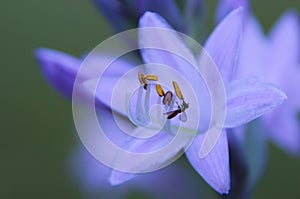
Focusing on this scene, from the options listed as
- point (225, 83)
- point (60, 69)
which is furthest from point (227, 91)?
point (60, 69)

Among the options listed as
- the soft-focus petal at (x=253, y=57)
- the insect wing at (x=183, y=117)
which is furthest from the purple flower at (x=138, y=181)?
the soft-focus petal at (x=253, y=57)

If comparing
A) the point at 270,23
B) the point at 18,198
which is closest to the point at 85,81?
the point at 18,198

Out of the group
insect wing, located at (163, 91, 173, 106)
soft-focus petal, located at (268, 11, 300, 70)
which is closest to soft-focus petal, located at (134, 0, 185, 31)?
insect wing, located at (163, 91, 173, 106)

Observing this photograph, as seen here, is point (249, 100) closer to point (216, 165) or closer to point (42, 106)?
point (216, 165)

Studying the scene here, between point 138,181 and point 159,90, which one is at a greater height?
point 159,90

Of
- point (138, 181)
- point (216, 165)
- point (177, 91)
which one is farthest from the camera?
point (138, 181)

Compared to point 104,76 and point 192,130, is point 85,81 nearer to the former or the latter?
point 104,76

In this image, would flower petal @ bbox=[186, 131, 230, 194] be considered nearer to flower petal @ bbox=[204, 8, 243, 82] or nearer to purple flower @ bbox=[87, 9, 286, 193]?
purple flower @ bbox=[87, 9, 286, 193]

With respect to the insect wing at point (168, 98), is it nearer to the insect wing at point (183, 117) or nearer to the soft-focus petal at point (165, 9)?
the insect wing at point (183, 117)
